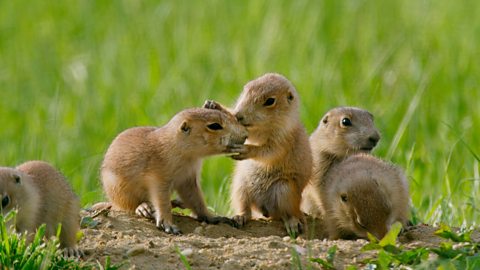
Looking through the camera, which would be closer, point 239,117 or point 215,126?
point 215,126

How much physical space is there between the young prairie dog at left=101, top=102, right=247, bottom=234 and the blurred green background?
1383mm

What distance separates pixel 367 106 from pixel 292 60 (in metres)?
1.85

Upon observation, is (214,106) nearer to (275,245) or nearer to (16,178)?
(275,245)

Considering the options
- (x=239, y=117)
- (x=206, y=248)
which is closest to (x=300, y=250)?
(x=206, y=248)

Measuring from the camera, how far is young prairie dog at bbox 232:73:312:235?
871 centimetres

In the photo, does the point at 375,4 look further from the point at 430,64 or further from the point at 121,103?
the point at 121,103

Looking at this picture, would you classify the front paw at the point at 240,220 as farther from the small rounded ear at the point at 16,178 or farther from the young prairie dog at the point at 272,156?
the small rounded ear at the point at 16,178

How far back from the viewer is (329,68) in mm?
14344

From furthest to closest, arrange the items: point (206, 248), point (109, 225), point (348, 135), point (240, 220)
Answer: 1. point (348, 135)
2. point (240, 220)
3. point (109, 225)
4. point (206, 248)

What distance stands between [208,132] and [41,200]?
167cm

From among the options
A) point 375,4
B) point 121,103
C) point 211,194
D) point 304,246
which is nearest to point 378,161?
point 304,246

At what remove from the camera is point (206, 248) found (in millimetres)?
7117

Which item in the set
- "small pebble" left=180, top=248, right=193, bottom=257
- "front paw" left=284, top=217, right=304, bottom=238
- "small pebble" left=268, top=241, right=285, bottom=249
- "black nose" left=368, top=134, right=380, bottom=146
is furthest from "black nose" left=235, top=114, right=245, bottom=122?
"small pebble" left=180, top=248, right=193, bottom=257

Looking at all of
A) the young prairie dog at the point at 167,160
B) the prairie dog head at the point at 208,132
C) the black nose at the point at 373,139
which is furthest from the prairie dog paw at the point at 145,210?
the black nose at the point at 373,139
